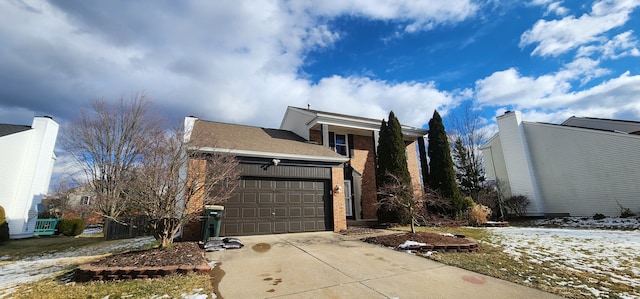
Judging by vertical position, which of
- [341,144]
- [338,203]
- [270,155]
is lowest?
[338,203]

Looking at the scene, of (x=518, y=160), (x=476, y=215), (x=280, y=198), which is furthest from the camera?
(x=518, y=160)

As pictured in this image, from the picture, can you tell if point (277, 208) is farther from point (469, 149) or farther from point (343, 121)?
point (469, 149)

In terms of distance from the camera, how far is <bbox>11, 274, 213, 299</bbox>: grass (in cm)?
395

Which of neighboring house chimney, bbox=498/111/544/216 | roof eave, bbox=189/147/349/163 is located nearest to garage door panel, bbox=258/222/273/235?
roof eave, bbox=189/147/349/163

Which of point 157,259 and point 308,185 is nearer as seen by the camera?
point 157,259

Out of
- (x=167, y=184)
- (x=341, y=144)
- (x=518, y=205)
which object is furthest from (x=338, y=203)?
(x=518, y=205)

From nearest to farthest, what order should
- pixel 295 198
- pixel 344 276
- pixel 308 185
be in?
pixel 344 276
pixel 295 198
pixel 308 185

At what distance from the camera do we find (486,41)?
1087 cm

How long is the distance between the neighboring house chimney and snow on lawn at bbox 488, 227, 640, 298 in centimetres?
878

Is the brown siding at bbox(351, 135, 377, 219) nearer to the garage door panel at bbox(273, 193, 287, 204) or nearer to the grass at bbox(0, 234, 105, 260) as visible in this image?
the garage door panel at bbox(273, 193, 287, 204)

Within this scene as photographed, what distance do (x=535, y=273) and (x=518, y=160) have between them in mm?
16803

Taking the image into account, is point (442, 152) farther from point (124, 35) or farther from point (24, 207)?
point (24, 207)

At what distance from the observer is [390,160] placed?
552 inches

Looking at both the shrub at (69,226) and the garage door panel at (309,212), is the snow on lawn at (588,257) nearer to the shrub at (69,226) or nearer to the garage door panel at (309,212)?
the garage door panel at (309,212)
